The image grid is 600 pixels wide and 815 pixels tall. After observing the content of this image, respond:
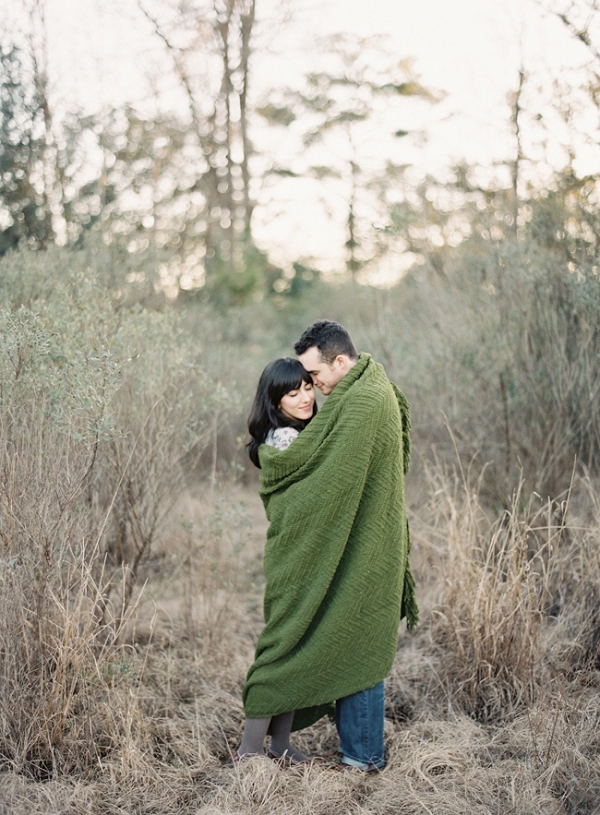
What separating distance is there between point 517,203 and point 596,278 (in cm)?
110

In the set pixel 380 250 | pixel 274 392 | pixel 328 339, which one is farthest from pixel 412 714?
pixel 380 250

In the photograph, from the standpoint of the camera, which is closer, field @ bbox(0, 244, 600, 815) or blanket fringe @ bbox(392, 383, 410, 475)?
field @ bbox(0, 244, 600, 815)

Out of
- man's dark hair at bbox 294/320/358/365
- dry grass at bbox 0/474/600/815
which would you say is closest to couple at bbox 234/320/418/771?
man's dark hair at bbox 294/320/358/365

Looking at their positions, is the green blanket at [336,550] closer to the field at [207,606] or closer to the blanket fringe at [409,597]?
A: the blanket fringe at [409,597]

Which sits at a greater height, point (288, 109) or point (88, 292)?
point (288, 109)

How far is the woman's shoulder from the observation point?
104 inches

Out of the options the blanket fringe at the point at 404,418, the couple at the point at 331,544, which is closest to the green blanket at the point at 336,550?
the couple at the point at 331,544

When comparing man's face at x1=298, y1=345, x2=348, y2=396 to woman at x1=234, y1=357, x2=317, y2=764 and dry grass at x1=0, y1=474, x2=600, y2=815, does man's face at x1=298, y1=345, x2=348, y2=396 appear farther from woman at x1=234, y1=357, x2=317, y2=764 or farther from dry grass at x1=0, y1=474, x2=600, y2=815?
dry grass at x1=0, y1=474, x2=600, y2=815

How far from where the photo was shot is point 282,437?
8.68ft

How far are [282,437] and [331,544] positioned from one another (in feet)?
1.49

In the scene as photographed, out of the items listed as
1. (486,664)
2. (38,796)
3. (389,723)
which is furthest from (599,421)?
(38,796)

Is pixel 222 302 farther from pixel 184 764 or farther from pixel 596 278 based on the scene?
pixel 184 764

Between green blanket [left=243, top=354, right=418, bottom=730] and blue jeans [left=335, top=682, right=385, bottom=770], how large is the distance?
8 cm

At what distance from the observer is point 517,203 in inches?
189
